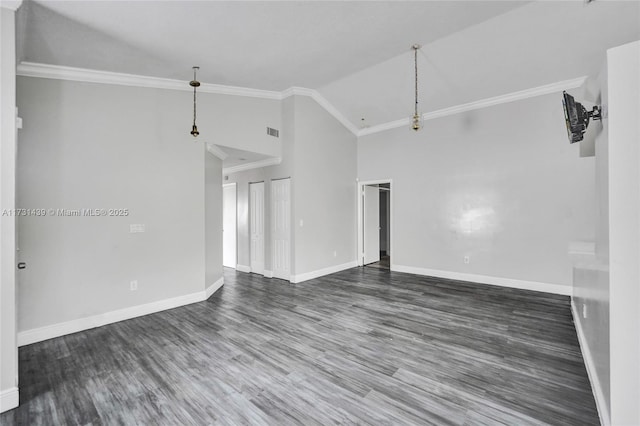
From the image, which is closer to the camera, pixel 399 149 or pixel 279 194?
pixel 279 194

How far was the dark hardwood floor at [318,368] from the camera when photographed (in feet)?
6.56

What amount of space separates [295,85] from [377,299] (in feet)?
12.7

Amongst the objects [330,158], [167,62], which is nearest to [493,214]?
[330,158]

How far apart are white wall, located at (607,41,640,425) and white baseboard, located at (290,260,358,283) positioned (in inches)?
174

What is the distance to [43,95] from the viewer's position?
10.7ft

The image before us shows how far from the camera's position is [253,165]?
20.3ft

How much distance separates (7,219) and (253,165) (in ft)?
14.2

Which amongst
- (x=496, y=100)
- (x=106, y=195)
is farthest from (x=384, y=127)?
(x=106, y=195)

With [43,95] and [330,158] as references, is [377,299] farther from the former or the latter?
[43,95]

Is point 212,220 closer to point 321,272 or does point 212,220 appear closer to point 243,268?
point 243,268

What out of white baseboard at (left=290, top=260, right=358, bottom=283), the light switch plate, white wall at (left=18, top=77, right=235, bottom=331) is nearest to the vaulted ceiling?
white wall at (left=18, top=77, right=235, bottom=331)

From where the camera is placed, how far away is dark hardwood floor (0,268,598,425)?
200cm

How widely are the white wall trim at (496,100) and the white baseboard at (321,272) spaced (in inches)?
124

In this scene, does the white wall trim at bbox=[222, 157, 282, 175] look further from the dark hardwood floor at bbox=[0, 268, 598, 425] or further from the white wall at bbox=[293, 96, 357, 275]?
the dark hardwood floor at bbox=[0, 268, 598, 425]
